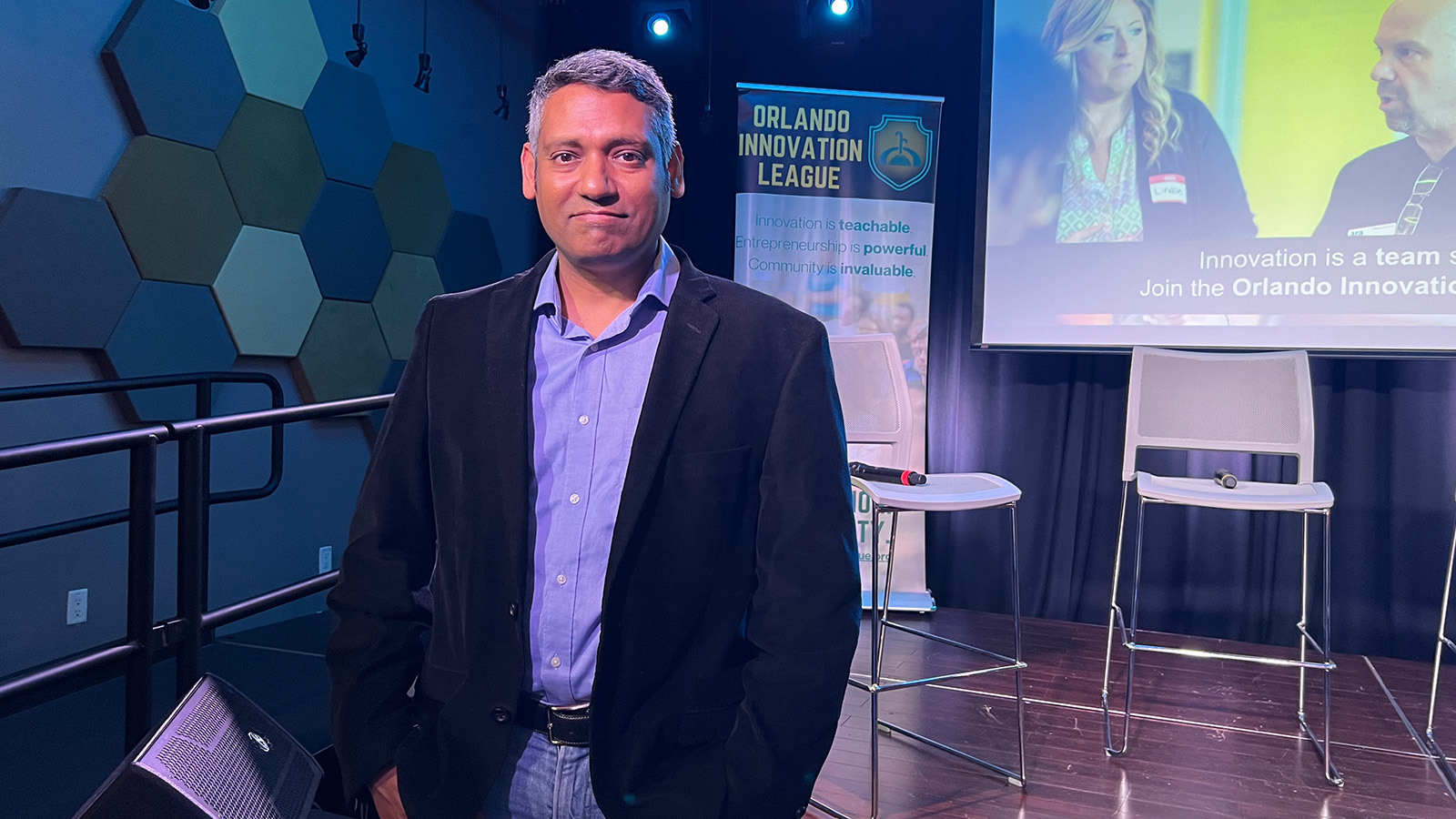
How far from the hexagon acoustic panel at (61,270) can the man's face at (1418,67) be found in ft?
14.7

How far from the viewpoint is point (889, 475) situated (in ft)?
8.65

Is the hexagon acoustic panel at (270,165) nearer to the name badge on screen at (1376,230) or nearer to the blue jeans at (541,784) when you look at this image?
the blue jeans at (541,784)

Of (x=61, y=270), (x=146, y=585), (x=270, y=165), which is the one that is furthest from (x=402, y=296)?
(x=146, y=585)

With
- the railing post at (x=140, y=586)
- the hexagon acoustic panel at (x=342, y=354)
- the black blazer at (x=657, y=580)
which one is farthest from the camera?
the hexagon acoustic panel at (x=342, y=354)

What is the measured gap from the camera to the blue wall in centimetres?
268

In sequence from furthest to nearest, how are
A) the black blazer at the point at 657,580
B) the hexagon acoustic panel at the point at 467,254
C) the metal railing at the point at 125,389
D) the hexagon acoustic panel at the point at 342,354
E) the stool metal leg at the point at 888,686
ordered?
the hexagon acoustic panel at the point at 467,254 < the hexagon acoustic panel at the point at 342,354 < the stool metal leg at the point at 888,686 < the metal railing at the point at 125,389 < the black blazer at the point at 657,580

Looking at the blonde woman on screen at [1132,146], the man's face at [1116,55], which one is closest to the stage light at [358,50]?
the blonde woman on screen at [1132,146]

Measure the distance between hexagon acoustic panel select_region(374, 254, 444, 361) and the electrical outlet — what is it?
1641 mm

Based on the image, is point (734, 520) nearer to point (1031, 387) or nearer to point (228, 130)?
point (228, 130)

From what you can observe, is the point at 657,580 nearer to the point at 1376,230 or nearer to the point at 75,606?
the point at 75,606

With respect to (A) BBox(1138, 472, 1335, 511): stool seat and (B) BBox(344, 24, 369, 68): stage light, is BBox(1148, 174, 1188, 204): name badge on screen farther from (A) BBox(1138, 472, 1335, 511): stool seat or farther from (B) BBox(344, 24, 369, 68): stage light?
(B) BBox(344, 24, 369, 68): stage light

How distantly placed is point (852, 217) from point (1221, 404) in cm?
190

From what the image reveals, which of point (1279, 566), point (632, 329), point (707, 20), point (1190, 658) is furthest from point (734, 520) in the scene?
point (707, 20)

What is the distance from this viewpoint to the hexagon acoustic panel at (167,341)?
2.97m
